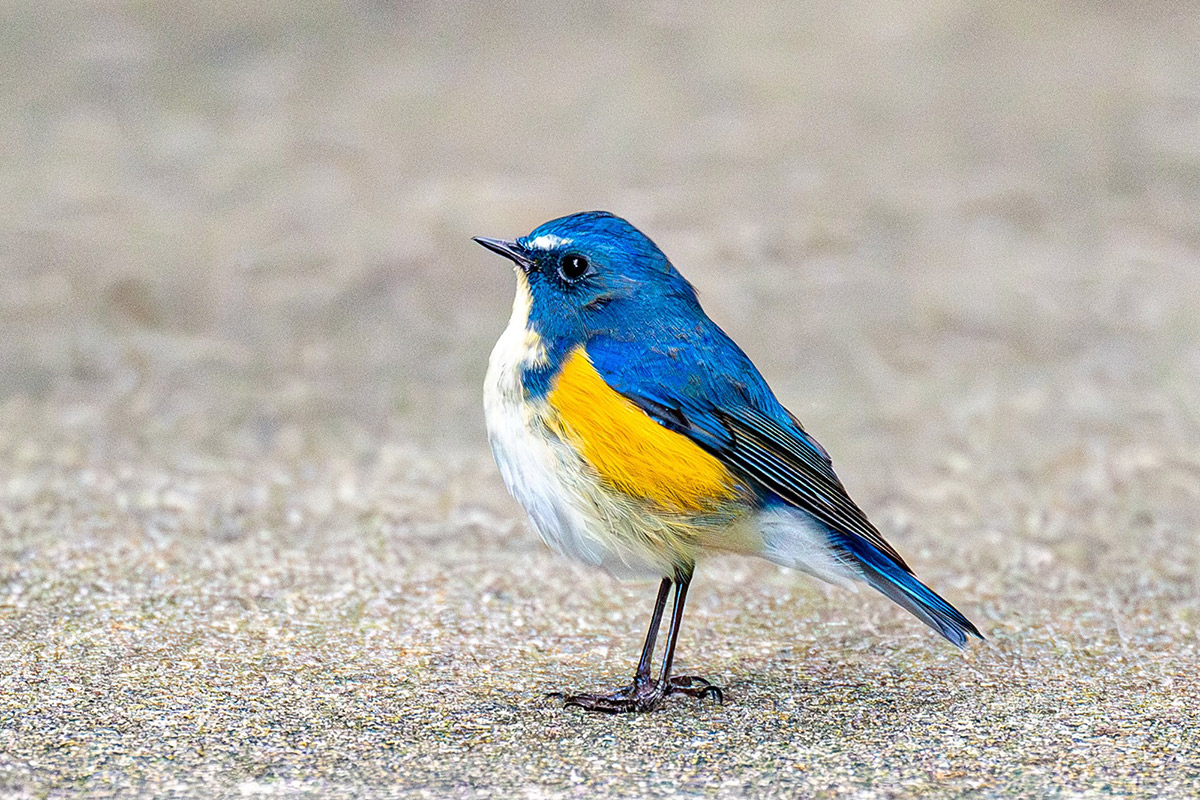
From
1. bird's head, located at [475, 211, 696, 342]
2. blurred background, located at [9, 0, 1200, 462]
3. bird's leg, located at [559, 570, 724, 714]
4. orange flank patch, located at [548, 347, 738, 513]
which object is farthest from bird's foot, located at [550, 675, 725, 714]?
blurred background, located at [9, 0, 1200, 462]

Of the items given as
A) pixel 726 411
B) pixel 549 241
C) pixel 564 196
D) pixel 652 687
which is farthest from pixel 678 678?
pixel 564 196

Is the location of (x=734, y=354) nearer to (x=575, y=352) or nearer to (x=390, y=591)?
(x=575, y=352)

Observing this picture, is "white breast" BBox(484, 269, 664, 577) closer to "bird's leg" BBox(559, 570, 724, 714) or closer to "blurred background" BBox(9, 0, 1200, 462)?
"bird's leg" BBox(559, 570, 724, 714)

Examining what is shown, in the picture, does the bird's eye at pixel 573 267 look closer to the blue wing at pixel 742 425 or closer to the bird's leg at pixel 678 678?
the blue wing at pixel 742 425

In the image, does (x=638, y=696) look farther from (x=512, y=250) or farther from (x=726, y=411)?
(x=512, y=250)

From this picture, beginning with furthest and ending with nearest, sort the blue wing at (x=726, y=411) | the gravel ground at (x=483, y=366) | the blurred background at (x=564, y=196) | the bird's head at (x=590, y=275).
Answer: the blurred background at (x=564, y=196) < the bird's head at (x=590, y=275) < the blue wing at (x=726, y=411) < the gravel ground at (x=483, y=366)

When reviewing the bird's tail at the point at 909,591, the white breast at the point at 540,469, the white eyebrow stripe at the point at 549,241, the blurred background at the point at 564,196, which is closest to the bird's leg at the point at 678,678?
the white breast at the point at 540,469
